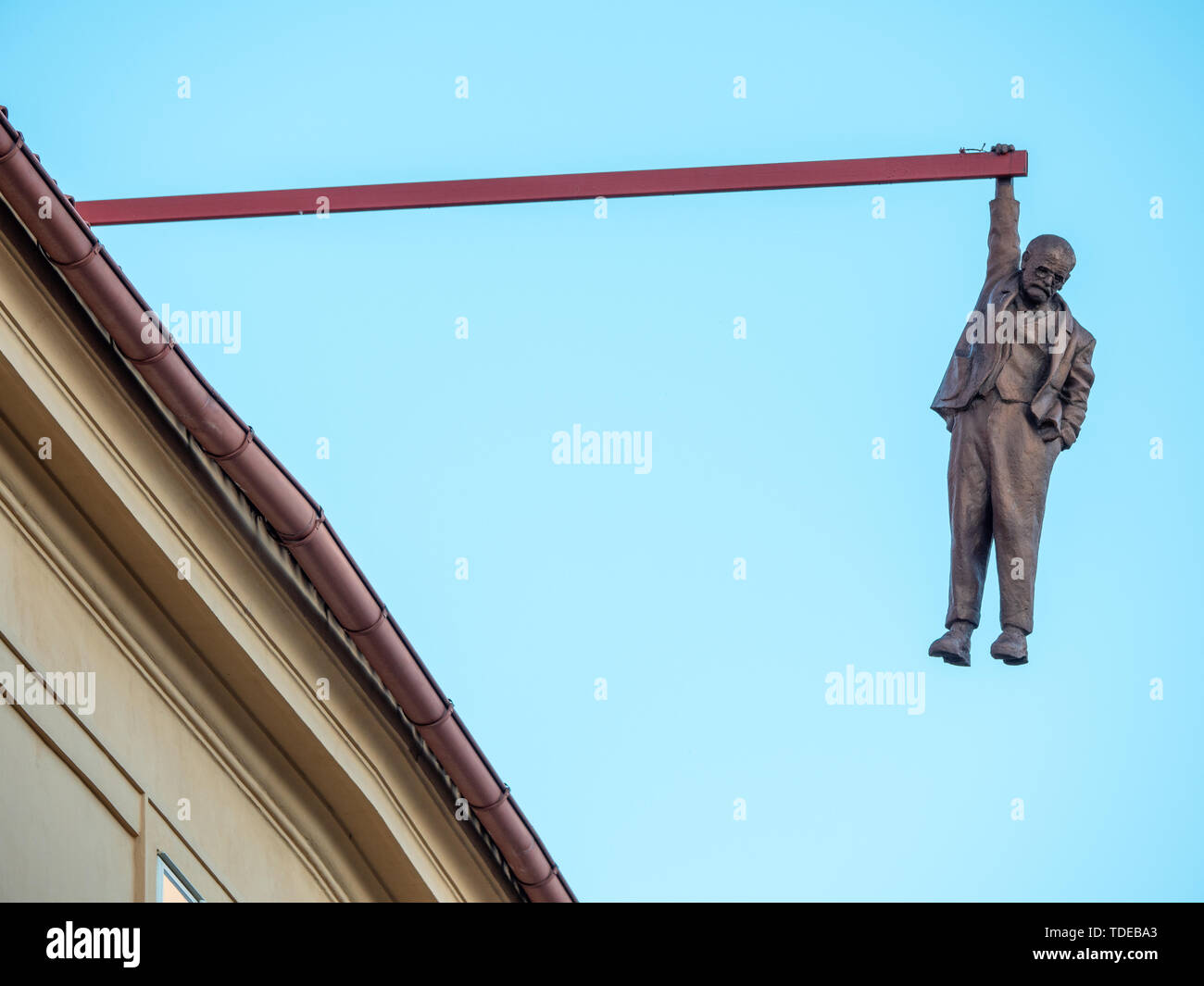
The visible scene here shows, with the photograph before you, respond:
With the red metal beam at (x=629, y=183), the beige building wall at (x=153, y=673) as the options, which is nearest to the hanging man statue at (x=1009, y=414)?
the red metal beam at (x=629, y=183)

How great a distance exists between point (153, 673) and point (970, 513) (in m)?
3.36

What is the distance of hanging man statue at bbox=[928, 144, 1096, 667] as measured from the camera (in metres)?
10.5

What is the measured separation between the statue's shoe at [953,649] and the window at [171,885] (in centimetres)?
302

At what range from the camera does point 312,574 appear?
10.1 m

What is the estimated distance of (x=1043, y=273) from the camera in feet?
36.2

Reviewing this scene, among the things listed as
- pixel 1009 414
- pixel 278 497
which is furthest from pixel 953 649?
pixel 278 497

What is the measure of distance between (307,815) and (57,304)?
2599 millimetres

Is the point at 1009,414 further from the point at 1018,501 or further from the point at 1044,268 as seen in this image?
the point at 1044,268

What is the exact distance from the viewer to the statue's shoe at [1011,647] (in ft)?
33.9

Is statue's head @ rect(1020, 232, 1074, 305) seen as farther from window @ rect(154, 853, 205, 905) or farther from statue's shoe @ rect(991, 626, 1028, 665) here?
window @ rect(154, 853, 205, 905)

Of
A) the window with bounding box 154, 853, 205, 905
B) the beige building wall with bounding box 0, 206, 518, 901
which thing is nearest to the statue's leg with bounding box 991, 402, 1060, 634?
the beige building wall with bounding box 0, 206, 518, 901

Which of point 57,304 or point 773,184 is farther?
point 773,184
